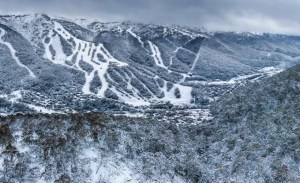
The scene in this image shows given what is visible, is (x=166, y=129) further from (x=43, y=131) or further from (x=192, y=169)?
(x=43, y=131)

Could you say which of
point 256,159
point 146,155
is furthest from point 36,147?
point 256,159

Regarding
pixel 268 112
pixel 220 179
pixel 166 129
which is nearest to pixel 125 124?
pixel 166 129

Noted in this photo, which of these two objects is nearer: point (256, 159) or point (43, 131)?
point (256, 159)

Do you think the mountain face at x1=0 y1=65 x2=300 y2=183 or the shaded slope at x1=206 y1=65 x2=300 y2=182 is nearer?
the mountain face at x1=0 y1=65 x2=300 y2=183

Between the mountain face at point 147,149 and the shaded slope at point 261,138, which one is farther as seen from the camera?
the shaded slope at point 261,138

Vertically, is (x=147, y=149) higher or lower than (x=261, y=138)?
lower

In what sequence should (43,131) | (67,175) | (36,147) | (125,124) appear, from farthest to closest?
(125,124) < (43,131) < (36,147) < (67,175)

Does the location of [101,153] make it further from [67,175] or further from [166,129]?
[166,129]

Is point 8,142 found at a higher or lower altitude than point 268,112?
lower

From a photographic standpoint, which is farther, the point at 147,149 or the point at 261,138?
the point at 261,138

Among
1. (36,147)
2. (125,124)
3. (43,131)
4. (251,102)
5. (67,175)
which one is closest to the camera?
(67,175)
